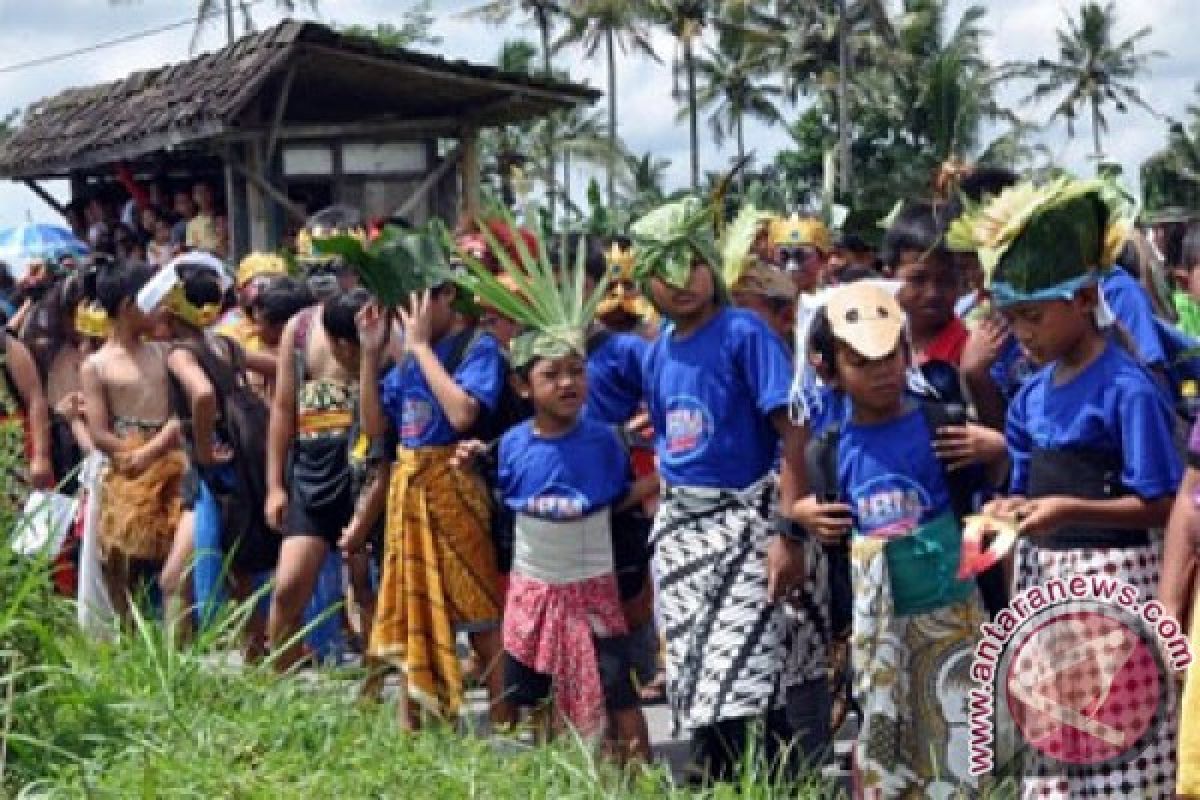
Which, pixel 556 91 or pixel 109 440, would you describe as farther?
pixel 556 91

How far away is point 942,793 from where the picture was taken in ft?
16.3

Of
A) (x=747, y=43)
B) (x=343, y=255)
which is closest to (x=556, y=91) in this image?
(x=343, y=255)

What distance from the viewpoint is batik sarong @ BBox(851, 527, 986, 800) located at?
16.3 feet

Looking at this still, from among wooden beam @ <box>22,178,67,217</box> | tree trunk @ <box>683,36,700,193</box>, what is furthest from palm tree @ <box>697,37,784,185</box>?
wooden beam @ <box>22,178,67,217</box>

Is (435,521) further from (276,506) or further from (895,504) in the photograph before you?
(895,504)

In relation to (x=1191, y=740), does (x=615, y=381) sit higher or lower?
higher

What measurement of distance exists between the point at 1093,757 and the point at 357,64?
13.4 meters

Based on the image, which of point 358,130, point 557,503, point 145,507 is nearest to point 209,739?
point 557,503

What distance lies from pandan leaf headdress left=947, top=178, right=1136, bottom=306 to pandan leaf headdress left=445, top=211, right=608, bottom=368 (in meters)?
1.69

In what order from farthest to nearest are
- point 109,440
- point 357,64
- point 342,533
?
point 357,64, point 109,440, point 342,533

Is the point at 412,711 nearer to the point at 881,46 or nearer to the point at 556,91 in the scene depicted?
the point at 556,91

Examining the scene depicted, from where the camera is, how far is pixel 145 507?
803 centimetres

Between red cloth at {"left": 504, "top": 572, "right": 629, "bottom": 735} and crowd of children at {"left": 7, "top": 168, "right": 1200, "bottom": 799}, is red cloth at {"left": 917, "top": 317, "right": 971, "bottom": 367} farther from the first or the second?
red cloth at {"left": 504, "top": 572, "right": 629, "bottom": 735}

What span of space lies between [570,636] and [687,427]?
2.54 ft
